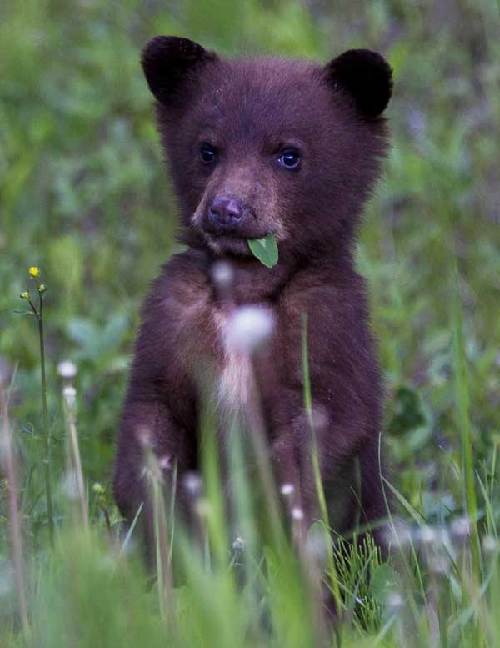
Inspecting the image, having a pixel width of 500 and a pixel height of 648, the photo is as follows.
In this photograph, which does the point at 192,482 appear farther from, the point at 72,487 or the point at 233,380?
the point at 72,487

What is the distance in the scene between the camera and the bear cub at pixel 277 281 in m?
4.54

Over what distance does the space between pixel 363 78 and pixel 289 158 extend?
39cm

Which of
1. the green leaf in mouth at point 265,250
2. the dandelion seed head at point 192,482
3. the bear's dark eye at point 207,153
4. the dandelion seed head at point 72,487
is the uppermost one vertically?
the bear's dark eye at point 207,153

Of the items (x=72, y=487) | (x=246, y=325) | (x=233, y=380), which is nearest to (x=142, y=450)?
(x=233, y=380)

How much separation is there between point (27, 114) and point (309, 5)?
86.1 inches

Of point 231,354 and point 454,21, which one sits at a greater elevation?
point 454,21

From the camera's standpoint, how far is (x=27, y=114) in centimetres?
903

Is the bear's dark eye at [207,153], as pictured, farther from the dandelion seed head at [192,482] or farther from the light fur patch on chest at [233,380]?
the dandelion seed head at [192,482]

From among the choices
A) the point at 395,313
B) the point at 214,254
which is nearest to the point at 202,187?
the point at 214,254

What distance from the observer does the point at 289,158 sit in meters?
4.79

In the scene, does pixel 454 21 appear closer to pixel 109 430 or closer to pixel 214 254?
pixel 109 430

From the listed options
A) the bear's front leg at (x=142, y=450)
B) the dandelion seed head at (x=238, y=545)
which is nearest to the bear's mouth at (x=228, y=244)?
the bear's front leg at (x=142, y=450)

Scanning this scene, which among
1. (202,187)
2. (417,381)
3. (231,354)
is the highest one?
(202,187)

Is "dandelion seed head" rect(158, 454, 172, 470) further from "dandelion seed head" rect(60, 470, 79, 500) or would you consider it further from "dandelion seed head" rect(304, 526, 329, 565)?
"dandelion seed head" rect(60, 470, 79, 500)
